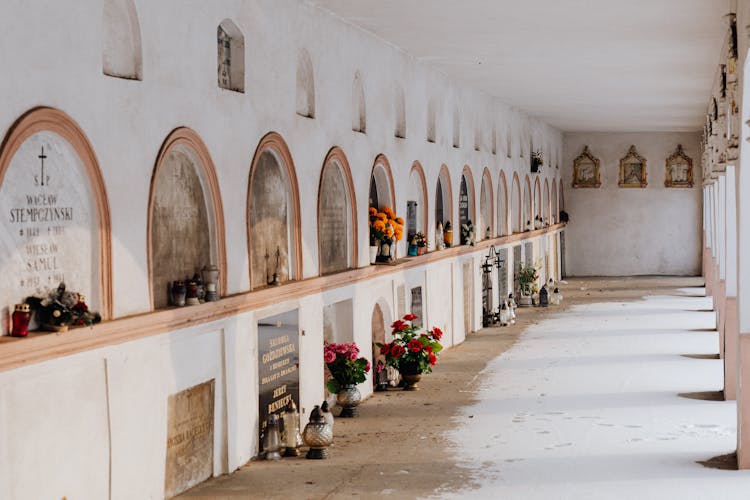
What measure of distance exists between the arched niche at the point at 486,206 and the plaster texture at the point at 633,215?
14.9m

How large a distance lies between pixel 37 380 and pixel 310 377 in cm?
619

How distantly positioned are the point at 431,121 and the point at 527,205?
12.5 m

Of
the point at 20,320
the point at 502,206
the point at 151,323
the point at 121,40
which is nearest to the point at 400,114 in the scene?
the point at 121,40

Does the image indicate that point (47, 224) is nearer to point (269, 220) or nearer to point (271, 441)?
point (271, 441)

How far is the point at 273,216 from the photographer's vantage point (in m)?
12.8

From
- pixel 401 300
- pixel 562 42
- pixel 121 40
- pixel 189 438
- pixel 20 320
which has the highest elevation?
pixel 562 42

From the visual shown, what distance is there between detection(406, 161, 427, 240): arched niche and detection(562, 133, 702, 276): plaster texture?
71.4 ft

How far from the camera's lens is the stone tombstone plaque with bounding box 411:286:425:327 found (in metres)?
19.2

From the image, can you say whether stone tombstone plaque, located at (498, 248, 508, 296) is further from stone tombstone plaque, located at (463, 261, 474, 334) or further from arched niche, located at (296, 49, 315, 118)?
arched niche, located at (296, 49, 315, 118)

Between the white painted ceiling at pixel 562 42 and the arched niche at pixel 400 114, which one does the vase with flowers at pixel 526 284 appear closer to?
the white painted ceiling at pixel 562 42

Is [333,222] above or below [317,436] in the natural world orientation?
above

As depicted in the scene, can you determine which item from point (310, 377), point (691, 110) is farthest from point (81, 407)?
point (691, 110)

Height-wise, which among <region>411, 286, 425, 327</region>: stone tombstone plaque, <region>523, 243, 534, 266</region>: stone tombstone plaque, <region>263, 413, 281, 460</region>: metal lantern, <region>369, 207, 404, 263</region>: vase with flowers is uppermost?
<region>369, 207, 404, 263</region>: vase with flowers

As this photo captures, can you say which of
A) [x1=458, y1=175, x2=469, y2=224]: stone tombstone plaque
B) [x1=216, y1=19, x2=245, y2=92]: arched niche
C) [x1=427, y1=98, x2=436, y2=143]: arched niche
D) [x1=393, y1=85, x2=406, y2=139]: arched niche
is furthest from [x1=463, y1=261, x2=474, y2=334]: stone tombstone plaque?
[x1=216, y1=19, x2=245, y2=92]: arched niche
